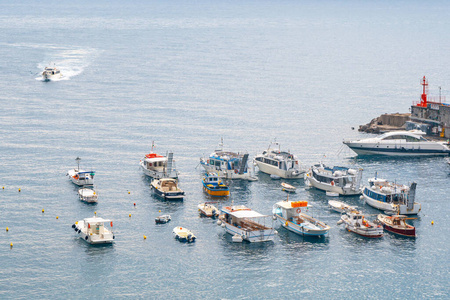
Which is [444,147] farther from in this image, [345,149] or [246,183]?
[246,183]

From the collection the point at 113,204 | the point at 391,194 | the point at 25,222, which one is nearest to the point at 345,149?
the point at 391,194

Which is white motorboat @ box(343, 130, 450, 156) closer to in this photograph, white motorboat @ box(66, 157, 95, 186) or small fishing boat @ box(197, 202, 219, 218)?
small fishing boat @ box(197, 202, 219, 218)

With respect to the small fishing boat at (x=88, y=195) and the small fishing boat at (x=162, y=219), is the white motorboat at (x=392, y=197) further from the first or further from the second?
the small fishing boat at (x=88, y=195)

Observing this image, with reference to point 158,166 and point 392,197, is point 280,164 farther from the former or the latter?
point 392,197

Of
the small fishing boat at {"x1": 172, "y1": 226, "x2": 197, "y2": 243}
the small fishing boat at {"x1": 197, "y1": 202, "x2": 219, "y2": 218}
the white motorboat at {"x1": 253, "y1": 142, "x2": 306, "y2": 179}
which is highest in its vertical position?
the white motorboat at {"x1": 253, "y1": 142, "x2": 306, "y2": 179}

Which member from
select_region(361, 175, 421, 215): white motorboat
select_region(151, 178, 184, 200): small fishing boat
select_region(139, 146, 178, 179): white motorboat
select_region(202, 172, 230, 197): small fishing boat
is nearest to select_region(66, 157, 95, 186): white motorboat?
select_region(151, 178, 184, 200): small fishing boat

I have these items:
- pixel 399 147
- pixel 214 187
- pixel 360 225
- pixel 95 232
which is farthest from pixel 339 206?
pixel 399 147

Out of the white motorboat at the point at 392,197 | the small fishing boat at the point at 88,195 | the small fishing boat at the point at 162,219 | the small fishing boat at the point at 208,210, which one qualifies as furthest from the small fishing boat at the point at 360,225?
the small fishing boat at the point at 88,195
